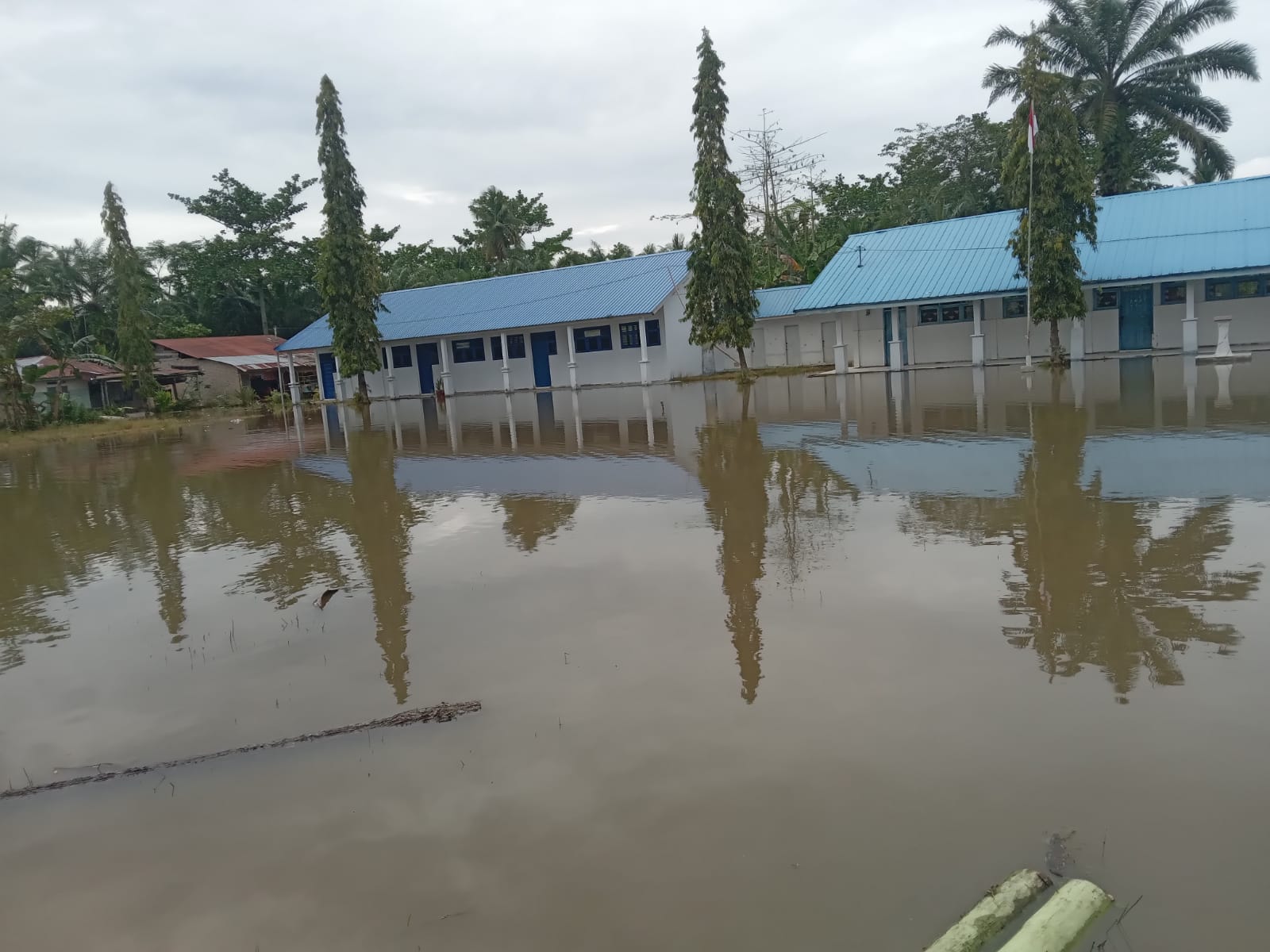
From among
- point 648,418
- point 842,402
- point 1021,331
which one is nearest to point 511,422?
point 648,418

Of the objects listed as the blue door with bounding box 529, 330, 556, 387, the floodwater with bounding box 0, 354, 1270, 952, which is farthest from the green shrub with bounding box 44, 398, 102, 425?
the floodwater with bounding box 0, 354, 1270, 952

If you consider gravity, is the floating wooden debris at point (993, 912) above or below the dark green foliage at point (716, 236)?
below

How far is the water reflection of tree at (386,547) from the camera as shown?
6.34 meters

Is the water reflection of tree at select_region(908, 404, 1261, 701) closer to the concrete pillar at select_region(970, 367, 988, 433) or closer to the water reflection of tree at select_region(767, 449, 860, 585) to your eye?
the water reflection of tree at select_region(767, 449, 860, 585)

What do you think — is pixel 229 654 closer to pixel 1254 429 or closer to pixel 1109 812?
pixel 1109 812

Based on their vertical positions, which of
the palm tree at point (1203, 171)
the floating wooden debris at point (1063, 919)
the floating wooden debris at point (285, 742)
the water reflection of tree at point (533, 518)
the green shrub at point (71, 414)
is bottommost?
the floating wooden debris at point (1063, 919)

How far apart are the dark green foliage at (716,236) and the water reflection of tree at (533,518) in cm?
1878

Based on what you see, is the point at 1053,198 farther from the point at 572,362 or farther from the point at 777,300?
the point at 572,362

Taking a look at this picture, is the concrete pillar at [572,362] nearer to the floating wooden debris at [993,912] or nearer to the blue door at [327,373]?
the blue door at [327,373]

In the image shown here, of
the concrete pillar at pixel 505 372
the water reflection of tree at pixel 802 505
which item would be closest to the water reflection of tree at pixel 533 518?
the water reflection of tree at pixel 802 505

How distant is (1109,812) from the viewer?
3779 mm

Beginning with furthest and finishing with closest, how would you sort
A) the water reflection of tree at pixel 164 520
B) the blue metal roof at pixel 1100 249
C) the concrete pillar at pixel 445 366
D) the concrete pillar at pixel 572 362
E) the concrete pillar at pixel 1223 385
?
the concrete pillar at pixel 445 366, the concrete pillar at pixel 572 362, the blue metal roof at pixel 1100 249, the concrete pillar at pixel 1223 385, the water reflection of tree at pixel 164 520

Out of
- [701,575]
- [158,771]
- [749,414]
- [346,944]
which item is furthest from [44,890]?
[749,414]

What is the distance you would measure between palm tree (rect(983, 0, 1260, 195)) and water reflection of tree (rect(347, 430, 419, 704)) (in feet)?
95.5
